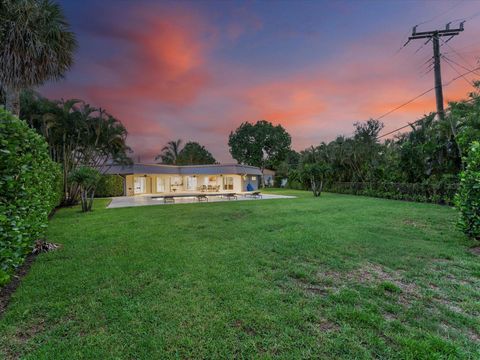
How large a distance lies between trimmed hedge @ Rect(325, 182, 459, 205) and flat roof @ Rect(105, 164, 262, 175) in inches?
449

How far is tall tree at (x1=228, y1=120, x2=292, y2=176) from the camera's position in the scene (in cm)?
4609

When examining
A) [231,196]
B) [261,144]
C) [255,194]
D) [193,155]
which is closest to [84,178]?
[231,196]

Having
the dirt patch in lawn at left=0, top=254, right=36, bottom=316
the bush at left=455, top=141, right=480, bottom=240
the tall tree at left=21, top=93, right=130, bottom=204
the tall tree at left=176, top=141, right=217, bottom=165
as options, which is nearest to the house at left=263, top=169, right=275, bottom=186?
the tall tree at left=176, top=141, right=217, bottom=165

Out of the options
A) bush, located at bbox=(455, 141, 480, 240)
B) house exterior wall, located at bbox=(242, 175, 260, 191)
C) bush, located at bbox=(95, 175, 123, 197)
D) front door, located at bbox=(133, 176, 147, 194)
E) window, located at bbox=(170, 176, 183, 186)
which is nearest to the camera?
bush, located at bbox=(455, 141, 480, 240)

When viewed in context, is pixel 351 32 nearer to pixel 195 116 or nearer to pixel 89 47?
pixel 89 47

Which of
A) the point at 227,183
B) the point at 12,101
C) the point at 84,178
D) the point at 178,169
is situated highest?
the point at 12,101

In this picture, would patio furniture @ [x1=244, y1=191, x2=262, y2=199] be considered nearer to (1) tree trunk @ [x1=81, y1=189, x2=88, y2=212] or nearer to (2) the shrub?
(2) the shrub

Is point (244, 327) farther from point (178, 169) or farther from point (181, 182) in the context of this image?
point (181, 182)

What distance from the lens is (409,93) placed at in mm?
16938

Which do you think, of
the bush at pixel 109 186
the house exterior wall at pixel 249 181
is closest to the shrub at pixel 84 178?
the bush at pixel 109 186

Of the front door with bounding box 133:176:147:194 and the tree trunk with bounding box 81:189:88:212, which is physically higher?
the front door with bounding box 133:176:147:194

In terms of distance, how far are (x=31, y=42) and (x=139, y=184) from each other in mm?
20569

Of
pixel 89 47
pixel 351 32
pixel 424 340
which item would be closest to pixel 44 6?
pixel 89 47

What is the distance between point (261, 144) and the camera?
4606 cm
